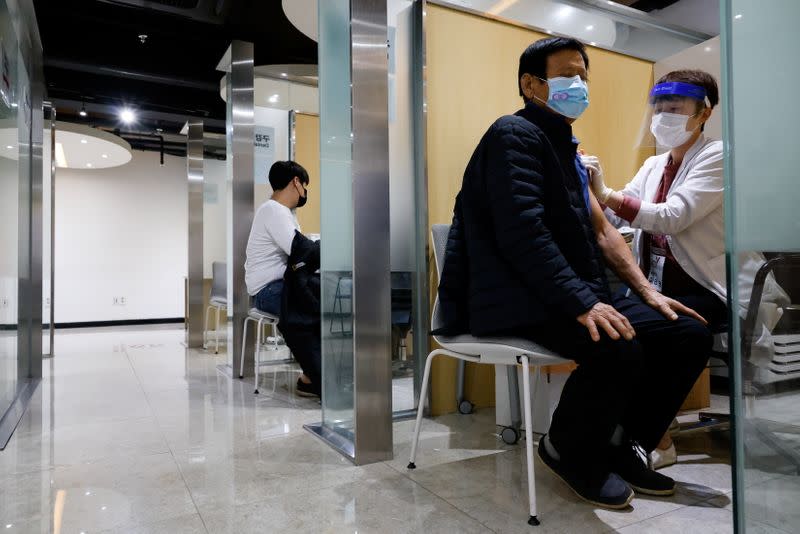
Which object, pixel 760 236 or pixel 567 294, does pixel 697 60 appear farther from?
pixel 760 236

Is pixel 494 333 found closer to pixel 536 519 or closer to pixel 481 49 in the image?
pixel 536 519

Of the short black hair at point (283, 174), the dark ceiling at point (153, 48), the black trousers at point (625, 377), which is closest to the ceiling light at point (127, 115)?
the dark ceiling at point (153, 48)

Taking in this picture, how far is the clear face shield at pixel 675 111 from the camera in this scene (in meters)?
1.94

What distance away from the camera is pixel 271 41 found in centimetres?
476

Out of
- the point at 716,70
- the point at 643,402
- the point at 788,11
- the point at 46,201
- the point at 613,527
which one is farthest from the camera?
the point at 46,201

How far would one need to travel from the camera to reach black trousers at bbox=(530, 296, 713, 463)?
1.41m

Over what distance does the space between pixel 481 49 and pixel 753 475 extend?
238 cm

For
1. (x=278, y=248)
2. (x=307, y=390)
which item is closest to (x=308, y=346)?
(x=307, y=390)

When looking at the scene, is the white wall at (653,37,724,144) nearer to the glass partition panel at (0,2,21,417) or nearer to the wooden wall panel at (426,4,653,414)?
the wooden wall panel at (426,4,653,414)

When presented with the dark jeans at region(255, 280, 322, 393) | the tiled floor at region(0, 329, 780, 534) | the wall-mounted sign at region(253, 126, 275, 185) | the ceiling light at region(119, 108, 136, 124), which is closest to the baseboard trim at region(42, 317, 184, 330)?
the ceiling light at region(119, 108, 136, 124)

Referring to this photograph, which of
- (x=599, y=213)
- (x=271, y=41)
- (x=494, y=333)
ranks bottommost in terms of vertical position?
(x=494, y=333)

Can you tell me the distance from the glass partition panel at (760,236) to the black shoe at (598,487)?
22.0 inches

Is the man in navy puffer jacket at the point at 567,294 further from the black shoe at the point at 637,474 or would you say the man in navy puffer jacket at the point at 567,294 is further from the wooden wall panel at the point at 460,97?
the wooden wall panel at the point at 460,97

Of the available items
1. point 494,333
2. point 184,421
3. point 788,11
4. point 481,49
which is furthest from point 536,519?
point 481,49
